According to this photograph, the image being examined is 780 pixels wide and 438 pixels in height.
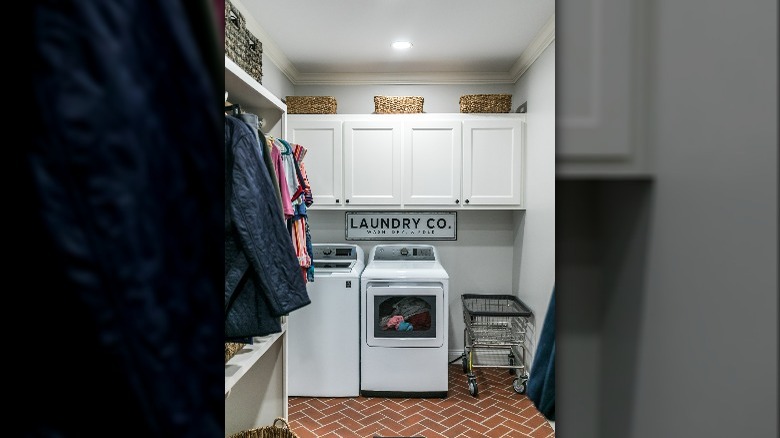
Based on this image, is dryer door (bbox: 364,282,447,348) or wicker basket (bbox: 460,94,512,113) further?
wicker basket (bbox: 460,94,512,113)

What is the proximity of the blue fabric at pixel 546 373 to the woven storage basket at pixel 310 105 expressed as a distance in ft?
6.46

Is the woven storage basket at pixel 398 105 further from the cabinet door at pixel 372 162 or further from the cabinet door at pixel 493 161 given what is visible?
the cabinet door at pixel 493 161

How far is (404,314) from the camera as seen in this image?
1924 millimetres

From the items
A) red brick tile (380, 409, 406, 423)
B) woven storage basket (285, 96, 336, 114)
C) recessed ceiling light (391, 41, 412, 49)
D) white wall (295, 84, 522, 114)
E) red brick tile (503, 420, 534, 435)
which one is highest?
recessed ceiling light (391, 41, 412, 49)

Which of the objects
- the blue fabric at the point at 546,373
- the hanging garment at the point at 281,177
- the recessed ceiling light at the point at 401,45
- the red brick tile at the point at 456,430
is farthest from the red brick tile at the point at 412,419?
the recessed ceiling light at the point at 401,45

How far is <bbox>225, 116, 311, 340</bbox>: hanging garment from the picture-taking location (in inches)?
17.8

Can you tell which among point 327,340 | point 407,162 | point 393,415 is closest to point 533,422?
point 393,415

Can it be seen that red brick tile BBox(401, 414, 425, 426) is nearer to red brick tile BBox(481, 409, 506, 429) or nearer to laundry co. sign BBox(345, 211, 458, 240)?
red brick tile BBox(481, 409, 506, 429)
